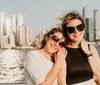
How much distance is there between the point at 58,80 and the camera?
1.77 meters

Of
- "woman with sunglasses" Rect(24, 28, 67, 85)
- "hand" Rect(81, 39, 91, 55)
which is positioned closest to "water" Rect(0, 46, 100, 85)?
"woman with sunglasses" Rect(24, 28, 67, 85)

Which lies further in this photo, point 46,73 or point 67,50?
point 67,50

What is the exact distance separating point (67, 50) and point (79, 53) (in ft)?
0.28

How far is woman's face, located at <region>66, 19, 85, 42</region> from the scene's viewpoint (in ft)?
6.03

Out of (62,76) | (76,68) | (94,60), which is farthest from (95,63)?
(62,76)

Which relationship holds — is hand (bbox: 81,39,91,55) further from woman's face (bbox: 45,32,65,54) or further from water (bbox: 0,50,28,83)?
water (bbox: 0,50,28,83)

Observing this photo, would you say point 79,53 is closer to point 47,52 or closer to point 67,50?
point 67,50

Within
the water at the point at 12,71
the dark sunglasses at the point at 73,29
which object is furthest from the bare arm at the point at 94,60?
the water at the point at 12,71

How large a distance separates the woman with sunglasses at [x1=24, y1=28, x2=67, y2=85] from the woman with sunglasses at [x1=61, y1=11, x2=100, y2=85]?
89 mm

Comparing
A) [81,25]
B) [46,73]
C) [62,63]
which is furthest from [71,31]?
[46,73]

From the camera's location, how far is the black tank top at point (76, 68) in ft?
6.07

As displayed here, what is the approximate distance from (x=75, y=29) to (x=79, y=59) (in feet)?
0.69

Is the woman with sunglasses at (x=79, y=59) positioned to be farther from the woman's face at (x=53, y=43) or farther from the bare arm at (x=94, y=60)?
the woman's face at (x=53, y=43)

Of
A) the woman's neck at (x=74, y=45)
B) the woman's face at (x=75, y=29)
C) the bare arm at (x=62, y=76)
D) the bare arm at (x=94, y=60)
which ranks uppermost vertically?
the woman's face at (x=75, y=29)
